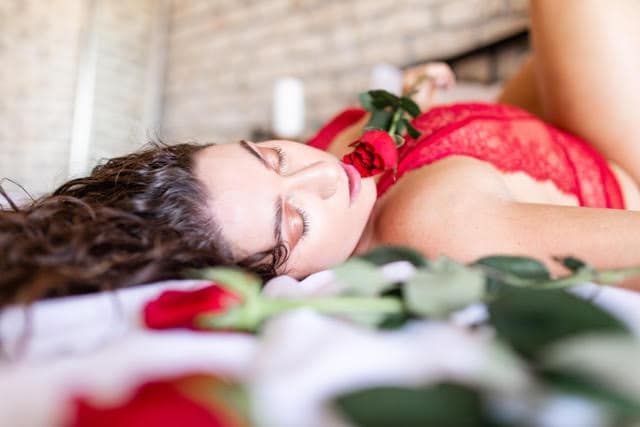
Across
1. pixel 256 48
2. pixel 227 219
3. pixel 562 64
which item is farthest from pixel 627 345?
pixel 256 48

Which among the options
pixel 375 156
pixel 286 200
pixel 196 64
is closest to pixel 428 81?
pixel 375 156

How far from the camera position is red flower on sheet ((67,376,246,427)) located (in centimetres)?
21

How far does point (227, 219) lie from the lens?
0.71m

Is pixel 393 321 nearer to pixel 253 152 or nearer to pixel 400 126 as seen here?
pixel 253 152

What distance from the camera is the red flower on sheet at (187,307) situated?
349 millimetres

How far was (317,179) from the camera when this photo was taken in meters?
0.80

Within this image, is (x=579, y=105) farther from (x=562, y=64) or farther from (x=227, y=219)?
(x=227, y=219)

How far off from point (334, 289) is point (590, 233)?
405 millimetres

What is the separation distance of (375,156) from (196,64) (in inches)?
103

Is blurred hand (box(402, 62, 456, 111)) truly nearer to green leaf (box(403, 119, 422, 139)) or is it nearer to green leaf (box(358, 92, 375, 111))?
green leaf (box(358, 92, 375, 111))

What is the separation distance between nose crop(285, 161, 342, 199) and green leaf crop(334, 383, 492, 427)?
0.56 m

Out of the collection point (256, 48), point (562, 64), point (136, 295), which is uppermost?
point (256, 48)

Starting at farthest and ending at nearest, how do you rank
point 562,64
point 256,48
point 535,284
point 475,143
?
1. point 256,48
2. point 562,64
3. point 475,143
4. point 535,284

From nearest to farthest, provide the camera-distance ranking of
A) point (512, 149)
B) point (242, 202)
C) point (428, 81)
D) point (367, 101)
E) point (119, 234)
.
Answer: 1. point (119, 234)
2. point (242, 202)
3. point (512, 149)
4. point (367, 101)
5. point (428, 81)
